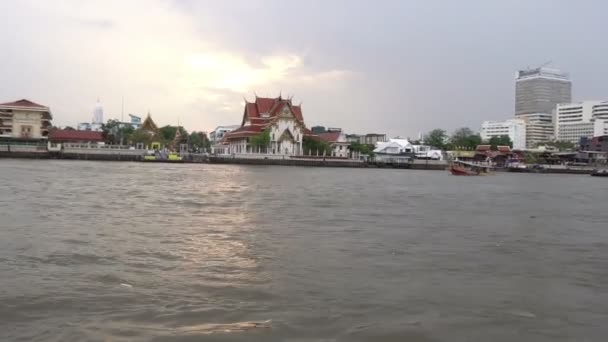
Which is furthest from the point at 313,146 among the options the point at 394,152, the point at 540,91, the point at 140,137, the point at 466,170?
the point at 540,91

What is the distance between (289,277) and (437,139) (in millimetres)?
87560

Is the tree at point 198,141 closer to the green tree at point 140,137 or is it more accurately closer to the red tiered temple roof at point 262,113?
the green tree at point 140,137

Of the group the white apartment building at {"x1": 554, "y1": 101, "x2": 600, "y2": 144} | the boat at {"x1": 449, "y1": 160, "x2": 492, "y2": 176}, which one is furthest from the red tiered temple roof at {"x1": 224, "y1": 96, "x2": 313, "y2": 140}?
the white apartment building at {"x1": 554, "y1": 101, "x2": 600, "y2": 144}

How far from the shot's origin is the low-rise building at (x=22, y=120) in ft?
183

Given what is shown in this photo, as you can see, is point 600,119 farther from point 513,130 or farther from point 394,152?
point 394,152

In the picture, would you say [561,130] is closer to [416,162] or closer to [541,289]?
[416,162]

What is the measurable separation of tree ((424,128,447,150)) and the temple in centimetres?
3274

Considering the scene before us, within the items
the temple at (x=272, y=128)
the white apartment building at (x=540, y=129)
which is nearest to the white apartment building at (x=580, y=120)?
the white apartment building at (x=540, y=129)

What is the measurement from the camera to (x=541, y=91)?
15225 centimetres

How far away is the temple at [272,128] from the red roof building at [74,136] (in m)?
16.5

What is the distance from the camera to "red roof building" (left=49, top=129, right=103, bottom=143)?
194ft

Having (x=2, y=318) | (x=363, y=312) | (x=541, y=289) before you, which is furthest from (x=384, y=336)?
(x=2, y=318)

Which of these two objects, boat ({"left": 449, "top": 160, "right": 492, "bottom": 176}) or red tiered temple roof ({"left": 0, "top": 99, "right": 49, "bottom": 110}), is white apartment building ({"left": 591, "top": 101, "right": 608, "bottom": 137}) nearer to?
boat ({"left": 449, "top": 160, "right": 492, "bottom": 176})

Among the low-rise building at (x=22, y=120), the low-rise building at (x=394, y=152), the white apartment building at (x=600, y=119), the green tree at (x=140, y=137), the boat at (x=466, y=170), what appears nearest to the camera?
the boat at (x=466, y=170)
